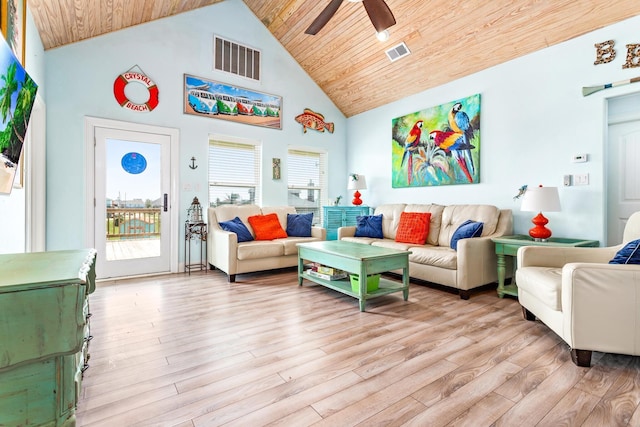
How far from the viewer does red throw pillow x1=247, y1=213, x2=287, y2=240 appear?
14.7 ft

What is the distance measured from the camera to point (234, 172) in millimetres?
4973

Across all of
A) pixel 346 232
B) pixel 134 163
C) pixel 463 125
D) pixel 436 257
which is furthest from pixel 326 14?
pixel 134 163

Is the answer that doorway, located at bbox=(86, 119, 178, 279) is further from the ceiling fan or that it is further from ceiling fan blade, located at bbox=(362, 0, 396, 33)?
ceiling fan blade, located at bbox=(362, 0, 396, 33)

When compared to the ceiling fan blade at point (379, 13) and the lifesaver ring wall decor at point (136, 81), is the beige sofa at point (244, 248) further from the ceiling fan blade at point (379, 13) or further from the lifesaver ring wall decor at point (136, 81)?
the ceiling fan blade at point (379, 13)

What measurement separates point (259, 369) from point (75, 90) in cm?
394

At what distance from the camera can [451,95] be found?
4.42m

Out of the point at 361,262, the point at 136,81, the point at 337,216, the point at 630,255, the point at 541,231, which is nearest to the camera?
the point at 630,255

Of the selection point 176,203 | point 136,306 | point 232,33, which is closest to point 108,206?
point 176,203

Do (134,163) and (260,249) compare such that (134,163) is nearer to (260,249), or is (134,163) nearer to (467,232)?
(260,249)

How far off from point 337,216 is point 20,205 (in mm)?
3947

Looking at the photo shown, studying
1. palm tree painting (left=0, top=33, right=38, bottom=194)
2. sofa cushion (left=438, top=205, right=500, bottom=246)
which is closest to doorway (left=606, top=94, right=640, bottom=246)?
sofa cushion (left=438, top=205, right=500, bottom=246)

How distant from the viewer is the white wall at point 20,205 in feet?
6.90

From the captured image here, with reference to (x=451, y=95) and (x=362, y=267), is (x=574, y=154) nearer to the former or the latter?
(x=451, y=95)

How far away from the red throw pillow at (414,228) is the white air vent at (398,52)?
7.10ft
